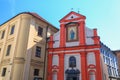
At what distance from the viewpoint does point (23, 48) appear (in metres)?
19.6

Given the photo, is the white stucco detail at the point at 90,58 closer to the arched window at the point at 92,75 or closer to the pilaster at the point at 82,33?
the arched window at the point at 92,75

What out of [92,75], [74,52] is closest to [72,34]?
[74,52]

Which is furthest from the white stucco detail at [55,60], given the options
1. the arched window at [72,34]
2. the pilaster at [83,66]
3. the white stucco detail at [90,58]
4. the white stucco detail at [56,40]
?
the white stucco detail at [90,58]

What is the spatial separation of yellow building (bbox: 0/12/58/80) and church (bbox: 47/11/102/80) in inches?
64.9

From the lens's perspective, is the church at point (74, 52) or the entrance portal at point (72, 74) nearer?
the church at point (74, 52)

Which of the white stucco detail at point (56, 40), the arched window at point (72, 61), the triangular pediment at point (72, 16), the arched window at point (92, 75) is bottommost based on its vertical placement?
the arched window at point (92, 75)

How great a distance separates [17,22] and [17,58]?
20.5 ft

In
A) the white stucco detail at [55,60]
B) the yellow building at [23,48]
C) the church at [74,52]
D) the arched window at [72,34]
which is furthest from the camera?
the arched window at [72,34]

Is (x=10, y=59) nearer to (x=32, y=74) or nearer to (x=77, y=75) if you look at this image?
(x=32, y=74)

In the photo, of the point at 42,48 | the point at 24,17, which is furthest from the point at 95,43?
the point at 24,17

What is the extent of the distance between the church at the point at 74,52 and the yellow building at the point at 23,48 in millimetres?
1648

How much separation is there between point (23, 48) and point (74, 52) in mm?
7514

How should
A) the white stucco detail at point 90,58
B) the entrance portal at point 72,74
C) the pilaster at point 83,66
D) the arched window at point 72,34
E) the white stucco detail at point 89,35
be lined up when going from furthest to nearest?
the arched window at point 72,34
the white stucco detail at point 89,35
the entrance portal at point 72,74
the white stucco detail at point 90,58
the pilaster at point 83,66

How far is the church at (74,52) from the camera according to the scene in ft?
63.7
